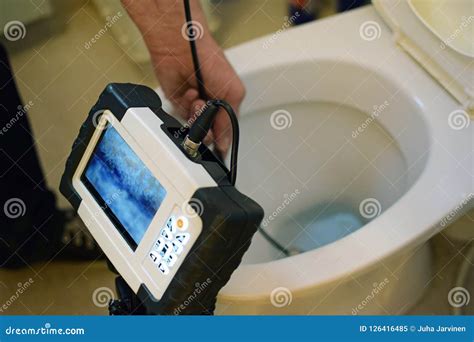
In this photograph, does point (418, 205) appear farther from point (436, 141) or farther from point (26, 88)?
point (26, 88)

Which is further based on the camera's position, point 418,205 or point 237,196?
point 418,205

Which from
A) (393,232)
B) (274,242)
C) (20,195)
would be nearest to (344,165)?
(274,242)

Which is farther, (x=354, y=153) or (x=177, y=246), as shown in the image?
(x=354, y=153)

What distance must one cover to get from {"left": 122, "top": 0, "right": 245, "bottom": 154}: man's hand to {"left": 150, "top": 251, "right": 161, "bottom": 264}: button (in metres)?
0.26

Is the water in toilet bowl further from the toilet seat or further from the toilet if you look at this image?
the toilet seat

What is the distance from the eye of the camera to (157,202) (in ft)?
1.96

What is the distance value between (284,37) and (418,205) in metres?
0.34

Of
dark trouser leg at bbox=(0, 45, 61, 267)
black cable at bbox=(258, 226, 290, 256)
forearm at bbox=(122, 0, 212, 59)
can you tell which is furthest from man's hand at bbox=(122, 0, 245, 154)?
dark trouser leg at bbox=(0, 45, 61, 267)

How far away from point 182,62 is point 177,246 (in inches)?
13.7

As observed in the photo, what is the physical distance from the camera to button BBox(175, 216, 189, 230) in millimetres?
566

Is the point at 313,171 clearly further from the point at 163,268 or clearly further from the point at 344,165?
the point at 163,268

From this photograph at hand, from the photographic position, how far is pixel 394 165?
914 mm

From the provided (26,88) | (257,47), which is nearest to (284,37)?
(257,47)

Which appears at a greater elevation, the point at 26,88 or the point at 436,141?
the point at 436,141
